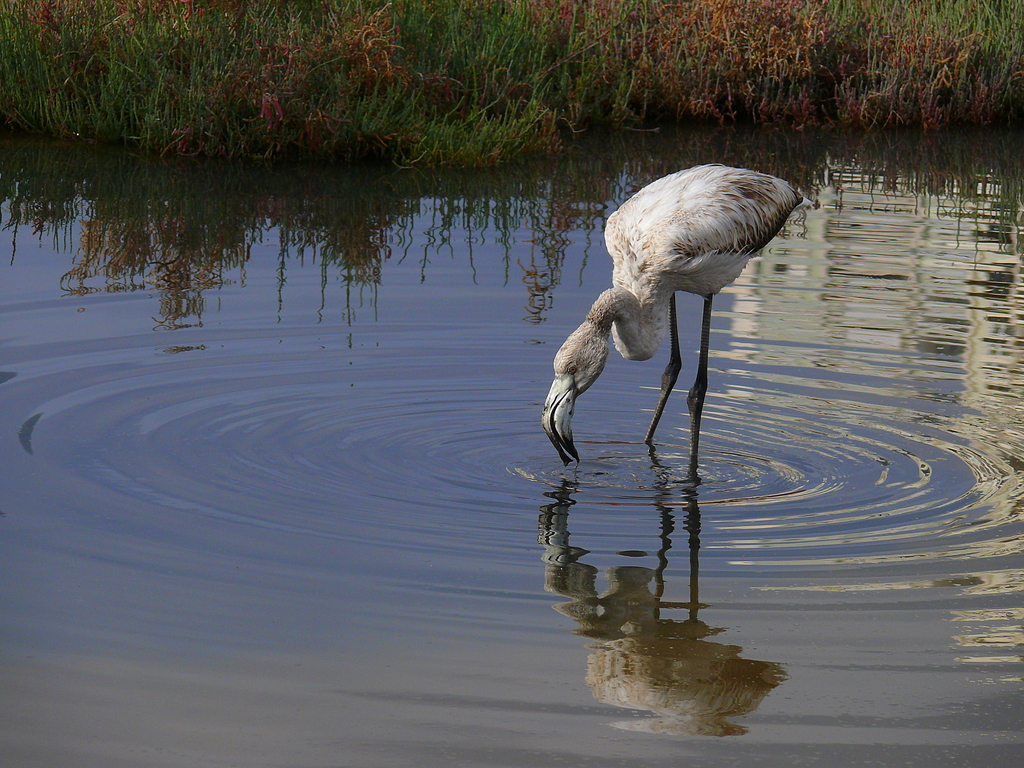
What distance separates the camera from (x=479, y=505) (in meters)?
5.13

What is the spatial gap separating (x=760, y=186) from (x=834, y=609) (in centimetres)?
284

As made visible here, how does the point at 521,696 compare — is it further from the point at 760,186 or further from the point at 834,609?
the point at 760,186

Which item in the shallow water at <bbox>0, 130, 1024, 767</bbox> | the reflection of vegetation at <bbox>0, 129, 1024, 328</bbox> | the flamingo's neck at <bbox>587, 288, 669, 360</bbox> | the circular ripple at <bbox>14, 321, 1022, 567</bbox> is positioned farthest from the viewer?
the reflection of vegetation at <bbox>0, 129, 1024, 328</bbox>

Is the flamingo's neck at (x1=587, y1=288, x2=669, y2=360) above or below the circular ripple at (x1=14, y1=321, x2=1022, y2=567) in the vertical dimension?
above

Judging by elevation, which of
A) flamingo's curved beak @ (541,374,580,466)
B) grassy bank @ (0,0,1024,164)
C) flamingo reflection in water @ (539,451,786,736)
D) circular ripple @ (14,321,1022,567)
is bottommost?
flamingo reflection in water @ (539,451,786,736)

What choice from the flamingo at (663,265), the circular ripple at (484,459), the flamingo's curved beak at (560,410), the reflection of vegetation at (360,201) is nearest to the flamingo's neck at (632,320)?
the flamingo at (663,265)

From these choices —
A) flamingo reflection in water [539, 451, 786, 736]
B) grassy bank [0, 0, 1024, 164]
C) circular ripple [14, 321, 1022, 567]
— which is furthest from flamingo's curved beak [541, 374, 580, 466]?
grassy bank [0, 0, 1024, 164]

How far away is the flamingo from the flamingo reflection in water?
766 millimetres

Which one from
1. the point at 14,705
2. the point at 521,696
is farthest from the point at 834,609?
the point at 14,705

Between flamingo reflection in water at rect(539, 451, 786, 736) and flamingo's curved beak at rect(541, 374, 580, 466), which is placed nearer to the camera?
flamingo reflection in water at rect(539, 451, 786, 736)

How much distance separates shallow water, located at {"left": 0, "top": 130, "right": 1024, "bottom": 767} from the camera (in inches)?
138

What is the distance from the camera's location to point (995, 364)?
707 centimetres

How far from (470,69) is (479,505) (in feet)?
29.5

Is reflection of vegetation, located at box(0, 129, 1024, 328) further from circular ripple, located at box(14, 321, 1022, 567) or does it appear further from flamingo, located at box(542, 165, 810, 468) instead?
flamingo, located at box(542, 165, 810, 468)
